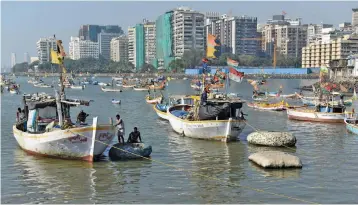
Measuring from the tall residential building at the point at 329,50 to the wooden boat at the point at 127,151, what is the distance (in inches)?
5555

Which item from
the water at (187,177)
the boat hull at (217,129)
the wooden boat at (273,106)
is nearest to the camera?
the water at (187,177)

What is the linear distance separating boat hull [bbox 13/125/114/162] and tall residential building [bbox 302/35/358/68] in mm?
142870

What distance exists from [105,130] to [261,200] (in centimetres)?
830

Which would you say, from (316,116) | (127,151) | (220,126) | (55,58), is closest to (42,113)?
(55,58)

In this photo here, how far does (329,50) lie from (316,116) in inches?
5648

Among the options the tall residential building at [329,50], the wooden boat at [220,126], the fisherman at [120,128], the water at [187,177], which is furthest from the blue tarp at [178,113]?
the tall residential building at [329,50]

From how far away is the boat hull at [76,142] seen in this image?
21.3 meters

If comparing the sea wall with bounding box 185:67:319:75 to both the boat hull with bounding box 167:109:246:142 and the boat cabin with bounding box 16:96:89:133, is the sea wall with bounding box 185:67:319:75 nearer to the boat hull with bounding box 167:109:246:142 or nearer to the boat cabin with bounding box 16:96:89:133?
the boat hull with bounding box 167:109:246:142

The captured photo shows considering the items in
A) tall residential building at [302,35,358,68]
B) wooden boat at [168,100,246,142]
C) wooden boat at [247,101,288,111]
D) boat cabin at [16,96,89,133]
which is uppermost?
tall residential building at [302,35,358,68]

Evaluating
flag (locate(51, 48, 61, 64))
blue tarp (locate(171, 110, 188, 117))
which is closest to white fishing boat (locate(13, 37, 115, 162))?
flag (locate(51, 48, 61, 64))

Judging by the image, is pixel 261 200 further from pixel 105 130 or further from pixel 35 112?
pixel 35 112

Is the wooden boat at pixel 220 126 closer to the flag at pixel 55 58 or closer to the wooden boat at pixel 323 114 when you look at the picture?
the flag at pixel 55 58

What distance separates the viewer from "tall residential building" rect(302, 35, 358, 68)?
545 ft

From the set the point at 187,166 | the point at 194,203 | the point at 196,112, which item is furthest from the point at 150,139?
the point at 194,203
